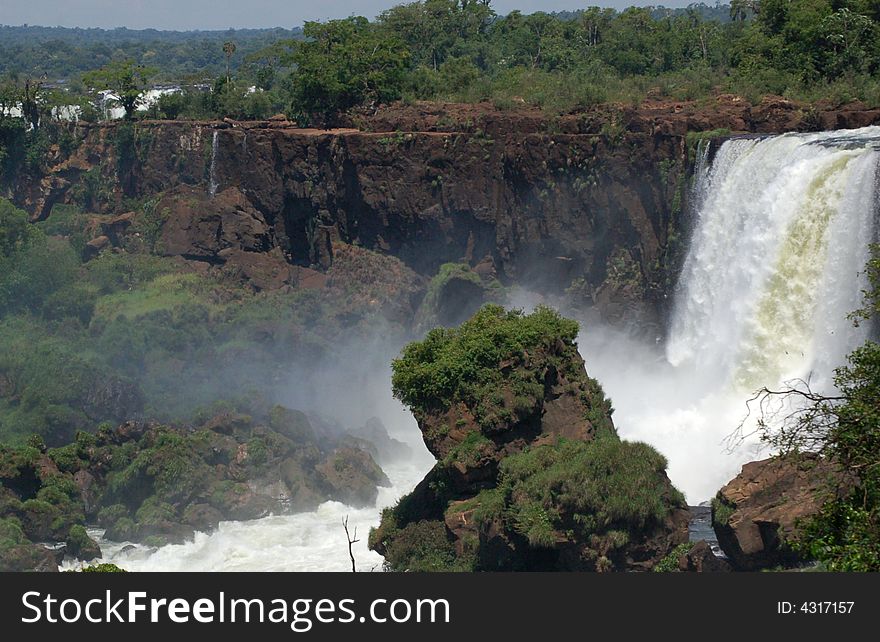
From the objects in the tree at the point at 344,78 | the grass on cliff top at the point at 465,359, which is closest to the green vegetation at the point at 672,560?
the grass on cliff top at the point at 465,359

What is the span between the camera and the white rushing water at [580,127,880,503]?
35.2 metres

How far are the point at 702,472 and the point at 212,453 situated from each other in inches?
534

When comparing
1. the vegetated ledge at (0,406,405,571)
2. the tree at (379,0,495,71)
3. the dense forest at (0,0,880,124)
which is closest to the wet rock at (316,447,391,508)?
the vegetated ledge at (0,406,405,571)

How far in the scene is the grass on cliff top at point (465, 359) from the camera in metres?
30.8

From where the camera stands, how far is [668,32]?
6725cm

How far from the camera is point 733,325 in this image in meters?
39.5

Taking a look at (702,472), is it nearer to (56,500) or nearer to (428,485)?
(428,485)

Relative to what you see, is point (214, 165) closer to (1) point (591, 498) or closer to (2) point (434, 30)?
(2) point (434, 30)

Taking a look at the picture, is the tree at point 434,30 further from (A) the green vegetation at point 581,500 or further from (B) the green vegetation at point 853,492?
(B) the green vegetation at point 853,492

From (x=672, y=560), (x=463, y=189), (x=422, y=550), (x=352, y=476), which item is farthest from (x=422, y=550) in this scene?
(x=463, y=189)

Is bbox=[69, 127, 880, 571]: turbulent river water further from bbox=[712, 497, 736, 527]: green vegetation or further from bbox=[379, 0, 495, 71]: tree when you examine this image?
bbox=[379, 0, 495, 71]: tree

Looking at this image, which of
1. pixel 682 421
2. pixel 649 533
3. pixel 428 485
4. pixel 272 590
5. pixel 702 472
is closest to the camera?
pixel 272 590

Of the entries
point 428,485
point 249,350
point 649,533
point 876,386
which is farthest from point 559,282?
point 876,386

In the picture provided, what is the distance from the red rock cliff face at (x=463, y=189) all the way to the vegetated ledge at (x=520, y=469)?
14410 mm
